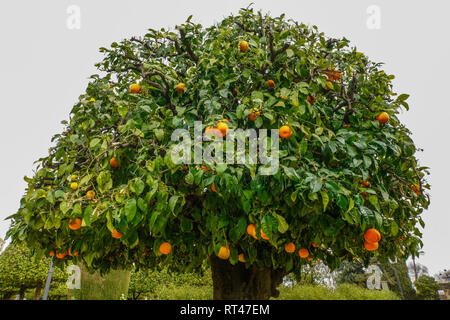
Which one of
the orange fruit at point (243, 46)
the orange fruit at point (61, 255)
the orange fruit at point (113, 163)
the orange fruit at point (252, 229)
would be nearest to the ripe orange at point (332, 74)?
the orange fruit at point (243, 46)

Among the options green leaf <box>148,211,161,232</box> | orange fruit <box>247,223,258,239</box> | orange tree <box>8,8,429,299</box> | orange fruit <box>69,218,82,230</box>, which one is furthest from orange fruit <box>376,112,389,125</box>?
orange fruit <box>69,218,82,230</box>

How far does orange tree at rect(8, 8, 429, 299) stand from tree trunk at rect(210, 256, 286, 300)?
0.04 meters

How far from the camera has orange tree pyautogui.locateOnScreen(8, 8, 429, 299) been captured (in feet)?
6.41

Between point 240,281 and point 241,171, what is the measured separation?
2296 millimetres

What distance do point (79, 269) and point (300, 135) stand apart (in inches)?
349

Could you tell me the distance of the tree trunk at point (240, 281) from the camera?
11.6ft

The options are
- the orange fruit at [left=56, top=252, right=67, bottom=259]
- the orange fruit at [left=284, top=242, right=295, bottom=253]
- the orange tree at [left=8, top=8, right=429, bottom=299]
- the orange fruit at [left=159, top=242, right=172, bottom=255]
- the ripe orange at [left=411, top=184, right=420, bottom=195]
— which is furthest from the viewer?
the orange fruit at [left=56, top=252, right=67, bottom=259]

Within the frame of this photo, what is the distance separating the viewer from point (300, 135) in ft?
7.69

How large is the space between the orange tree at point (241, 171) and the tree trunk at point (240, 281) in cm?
4

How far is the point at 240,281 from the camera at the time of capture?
11.7ft

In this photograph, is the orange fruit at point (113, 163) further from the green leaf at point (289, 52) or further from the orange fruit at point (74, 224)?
the green leaf at point (289, 52)

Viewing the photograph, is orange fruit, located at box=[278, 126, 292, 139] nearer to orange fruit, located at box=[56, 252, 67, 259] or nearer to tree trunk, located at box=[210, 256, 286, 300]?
tree trunk, located at box=[210, 256, 286, 300]
